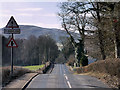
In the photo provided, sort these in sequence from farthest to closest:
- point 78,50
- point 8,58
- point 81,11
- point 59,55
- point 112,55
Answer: point 59,55 < point 8,58 < point 78,50 < point 81,11 < point 112,55

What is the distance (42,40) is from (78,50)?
177 ft

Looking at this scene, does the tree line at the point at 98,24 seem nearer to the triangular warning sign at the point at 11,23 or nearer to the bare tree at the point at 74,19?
the bare tree at the point at 74,19

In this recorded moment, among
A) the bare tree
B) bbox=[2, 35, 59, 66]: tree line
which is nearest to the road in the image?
the bare tree

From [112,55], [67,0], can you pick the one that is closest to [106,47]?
[112,55]

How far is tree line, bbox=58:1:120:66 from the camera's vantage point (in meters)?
21.5

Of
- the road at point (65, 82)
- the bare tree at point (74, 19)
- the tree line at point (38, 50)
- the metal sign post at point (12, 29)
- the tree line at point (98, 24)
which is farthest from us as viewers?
the tree line at point (38, 50)

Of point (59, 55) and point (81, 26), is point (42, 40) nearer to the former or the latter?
point (59, 55)

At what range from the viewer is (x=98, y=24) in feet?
82.5

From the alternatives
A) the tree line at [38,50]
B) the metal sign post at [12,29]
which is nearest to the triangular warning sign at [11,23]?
the metal sign post at [12,29]

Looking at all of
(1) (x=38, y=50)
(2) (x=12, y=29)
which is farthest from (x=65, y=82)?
(1) (x=38, y=50)

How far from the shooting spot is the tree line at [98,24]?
70.7 feet

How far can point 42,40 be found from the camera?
93.8m

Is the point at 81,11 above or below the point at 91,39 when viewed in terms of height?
above

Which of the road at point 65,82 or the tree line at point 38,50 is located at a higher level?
the tree line at point 38,50
